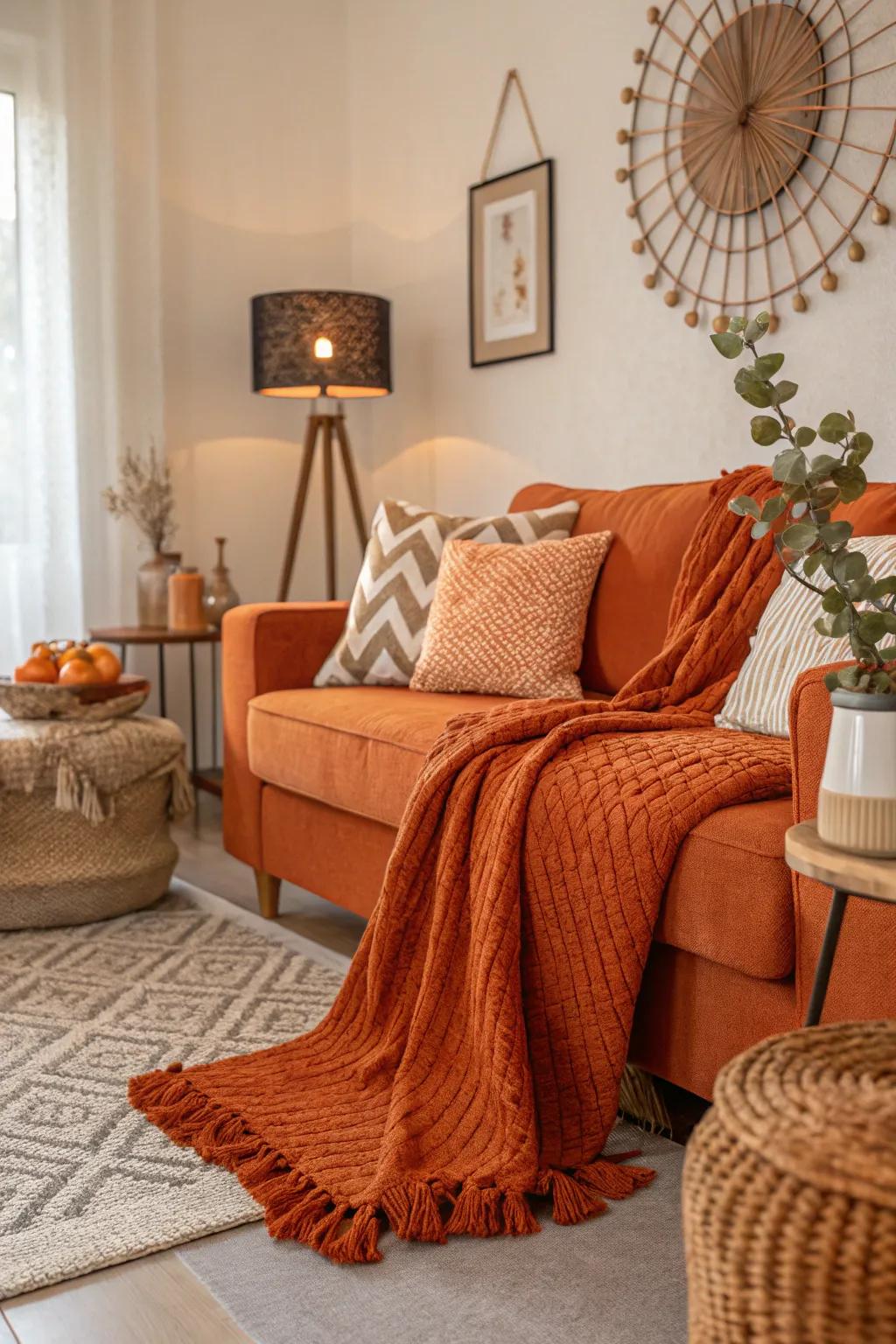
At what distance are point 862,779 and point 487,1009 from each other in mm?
729

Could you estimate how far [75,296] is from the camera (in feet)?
12.6

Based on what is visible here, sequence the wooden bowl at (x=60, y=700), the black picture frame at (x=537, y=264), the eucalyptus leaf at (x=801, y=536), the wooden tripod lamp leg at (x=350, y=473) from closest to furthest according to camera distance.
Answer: the eucalyptus leaf at (x=801, y=536) < the wooden bowl at (x=60, y=700) < the black picture frame at (x=537, y=264) < the wooden tripod lamp leg at (x=350, y=473)

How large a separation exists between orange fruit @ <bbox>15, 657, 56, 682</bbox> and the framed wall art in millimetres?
1627

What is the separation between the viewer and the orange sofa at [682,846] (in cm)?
151

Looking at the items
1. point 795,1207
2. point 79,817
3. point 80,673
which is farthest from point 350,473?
point 795,1207

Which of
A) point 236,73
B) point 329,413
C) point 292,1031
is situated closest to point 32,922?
point 292,1031

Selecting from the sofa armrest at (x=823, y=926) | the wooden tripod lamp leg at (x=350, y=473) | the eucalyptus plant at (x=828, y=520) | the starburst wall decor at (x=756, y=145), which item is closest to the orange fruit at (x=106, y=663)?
the wooden tripod lamp leg at (x=350, y=473)

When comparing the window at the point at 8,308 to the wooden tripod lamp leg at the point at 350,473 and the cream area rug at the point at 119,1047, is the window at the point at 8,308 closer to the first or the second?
the wooden tripod lamp leg at the point at 350,473

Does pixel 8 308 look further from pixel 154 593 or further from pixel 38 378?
pixel 154 593

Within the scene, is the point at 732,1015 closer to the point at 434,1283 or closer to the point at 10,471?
the point at 434,1283

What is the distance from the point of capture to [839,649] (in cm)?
187

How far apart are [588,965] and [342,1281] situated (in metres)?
0.50

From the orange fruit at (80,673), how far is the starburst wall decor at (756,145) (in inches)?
63.9

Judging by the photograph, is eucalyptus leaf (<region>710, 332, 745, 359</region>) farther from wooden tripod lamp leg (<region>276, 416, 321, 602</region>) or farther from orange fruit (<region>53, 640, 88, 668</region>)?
wooden tripod lamp leg (<region>276, 416, 321, 602</region>)
